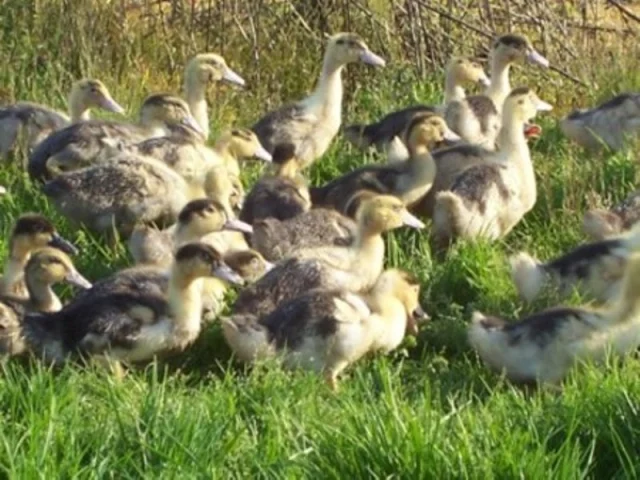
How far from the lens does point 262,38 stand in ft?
41.8

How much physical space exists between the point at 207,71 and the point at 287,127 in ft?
2.43

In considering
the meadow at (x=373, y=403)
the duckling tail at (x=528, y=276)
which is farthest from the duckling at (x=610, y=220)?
the duckling tail at (x=528, y=276)

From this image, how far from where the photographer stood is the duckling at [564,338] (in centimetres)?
697

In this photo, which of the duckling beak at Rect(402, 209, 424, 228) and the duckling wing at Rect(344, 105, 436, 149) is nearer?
the duckling beak at Rect(402, 209, 424, 228)

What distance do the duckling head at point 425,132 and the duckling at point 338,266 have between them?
0.72 metres

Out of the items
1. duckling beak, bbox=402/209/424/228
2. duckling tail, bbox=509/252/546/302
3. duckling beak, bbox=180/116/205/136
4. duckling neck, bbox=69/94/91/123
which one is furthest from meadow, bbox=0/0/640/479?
duckling neck, bbox=69/94/91/123

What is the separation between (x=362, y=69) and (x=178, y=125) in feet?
8.51

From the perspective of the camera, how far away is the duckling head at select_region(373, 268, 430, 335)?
303 inches

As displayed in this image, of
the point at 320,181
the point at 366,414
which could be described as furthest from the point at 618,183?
the point at 366,414

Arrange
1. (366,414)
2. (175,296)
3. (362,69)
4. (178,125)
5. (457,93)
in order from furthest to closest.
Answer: (362,69) < (457,93) < (178,125) < (175,296) < (366,414)

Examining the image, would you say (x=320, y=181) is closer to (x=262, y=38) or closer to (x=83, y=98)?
(x=83, y=98)

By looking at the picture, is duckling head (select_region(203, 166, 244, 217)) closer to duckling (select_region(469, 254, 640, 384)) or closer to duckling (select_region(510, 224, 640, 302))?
duckling (select_region(510, 224, 640, 302))

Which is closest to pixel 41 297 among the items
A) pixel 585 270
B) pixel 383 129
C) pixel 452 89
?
pixel 585 270

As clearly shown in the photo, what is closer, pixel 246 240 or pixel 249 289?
pixel 249 289
